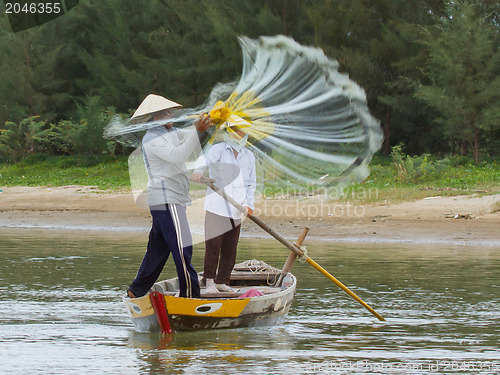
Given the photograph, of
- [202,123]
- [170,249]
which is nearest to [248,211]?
[170,249]

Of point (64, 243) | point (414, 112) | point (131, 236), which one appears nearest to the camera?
point (64, 243)

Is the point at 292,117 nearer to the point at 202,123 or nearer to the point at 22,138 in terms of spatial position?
the point at 202,123

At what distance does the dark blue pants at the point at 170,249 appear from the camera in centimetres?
701

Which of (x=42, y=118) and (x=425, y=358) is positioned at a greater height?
(x=42, y=118)

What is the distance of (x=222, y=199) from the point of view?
7.96m

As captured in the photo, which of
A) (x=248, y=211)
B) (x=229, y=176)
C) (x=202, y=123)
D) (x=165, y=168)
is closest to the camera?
(x=202, y=123)

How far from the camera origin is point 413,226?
15703 mm

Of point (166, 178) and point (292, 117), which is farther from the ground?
point (292, 117)

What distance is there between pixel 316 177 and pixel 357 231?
839 cm

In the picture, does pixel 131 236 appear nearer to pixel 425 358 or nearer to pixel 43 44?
pixel 425 358

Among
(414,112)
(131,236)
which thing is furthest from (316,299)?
(414,112)

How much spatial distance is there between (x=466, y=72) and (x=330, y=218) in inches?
310

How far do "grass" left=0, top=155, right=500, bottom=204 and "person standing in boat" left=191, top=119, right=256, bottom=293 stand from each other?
5228 millimetres

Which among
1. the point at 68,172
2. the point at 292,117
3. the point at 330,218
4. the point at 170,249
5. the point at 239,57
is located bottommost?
the point at 330,218
